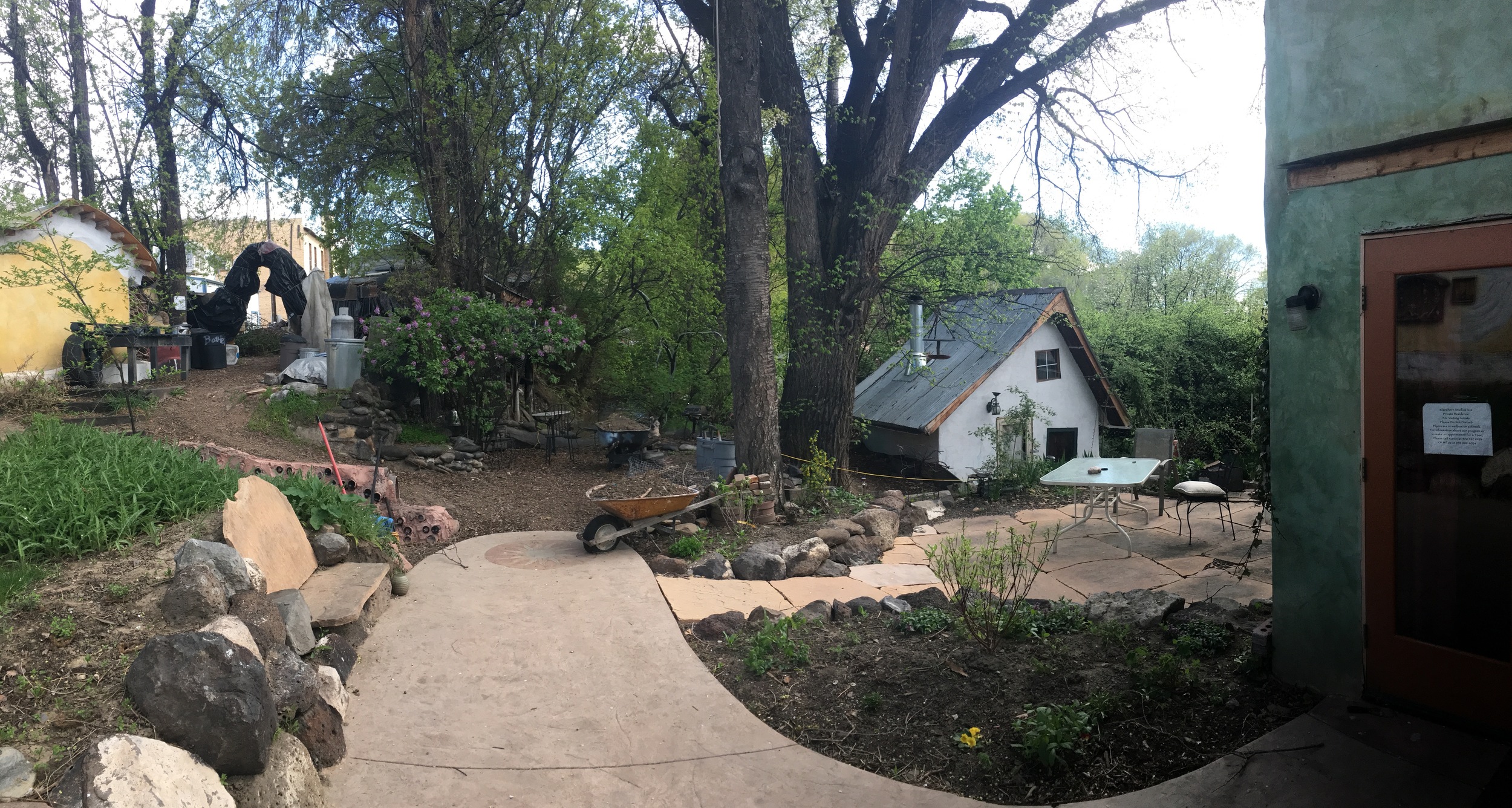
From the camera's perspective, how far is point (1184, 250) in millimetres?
35219

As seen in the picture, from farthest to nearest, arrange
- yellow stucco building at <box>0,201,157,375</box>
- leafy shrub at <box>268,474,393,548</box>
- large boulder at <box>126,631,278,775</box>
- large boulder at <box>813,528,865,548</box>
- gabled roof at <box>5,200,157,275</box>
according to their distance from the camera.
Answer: gabled roof at <box>5,200,157,275</box>, yellow stucco building at <box>0,201,157,375</box>, large boulder at <box>813,528,865,548</box>, leafy shrub at <box>268,474,393,548</box>, large boulder at <box>126,631,278,775</box>

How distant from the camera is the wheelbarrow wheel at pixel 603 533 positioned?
7.61m

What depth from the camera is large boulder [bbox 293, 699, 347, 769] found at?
3697 mm

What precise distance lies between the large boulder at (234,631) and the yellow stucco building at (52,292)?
8781 mm

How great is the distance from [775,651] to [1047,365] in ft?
43.3

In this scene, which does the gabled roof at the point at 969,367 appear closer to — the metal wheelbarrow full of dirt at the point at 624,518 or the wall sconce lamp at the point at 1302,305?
the metal wheelbarrow full of dirt at the point at 624,518

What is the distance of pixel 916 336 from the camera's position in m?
13.4

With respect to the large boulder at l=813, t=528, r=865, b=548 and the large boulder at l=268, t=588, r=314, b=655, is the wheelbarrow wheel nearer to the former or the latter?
the large boulder at l=813, t=528, r=865, b=548

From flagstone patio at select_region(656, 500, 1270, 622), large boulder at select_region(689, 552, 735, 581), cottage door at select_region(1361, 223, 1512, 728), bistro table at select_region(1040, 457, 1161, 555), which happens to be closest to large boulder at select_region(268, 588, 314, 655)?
flagstone patio at select_region(656, 500, 1270, 622)

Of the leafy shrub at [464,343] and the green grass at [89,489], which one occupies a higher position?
the leafy shrub at [464,343]

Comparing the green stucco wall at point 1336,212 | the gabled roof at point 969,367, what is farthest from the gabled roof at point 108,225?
the green stucco wall at point 1336,212

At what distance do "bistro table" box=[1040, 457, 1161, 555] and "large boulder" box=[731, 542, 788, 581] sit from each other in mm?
3099

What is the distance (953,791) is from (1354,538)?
240 cm

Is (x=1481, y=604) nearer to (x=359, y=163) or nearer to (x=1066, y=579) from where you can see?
(x=1066, y=579)
